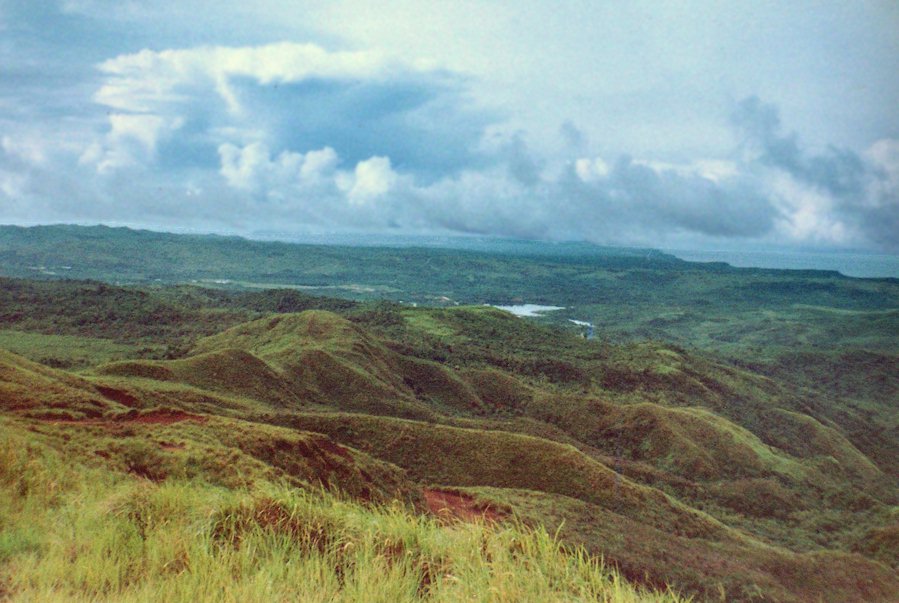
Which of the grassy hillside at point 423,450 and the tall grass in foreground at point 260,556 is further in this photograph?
the grassy hillside at point 423,450

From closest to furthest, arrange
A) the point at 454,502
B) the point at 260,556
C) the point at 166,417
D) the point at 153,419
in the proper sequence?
the point at 260,556, the point at 153,419, the point at 166,417, the point at 454,502

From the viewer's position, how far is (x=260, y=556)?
5.92 meters

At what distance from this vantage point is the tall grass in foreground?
513 cm

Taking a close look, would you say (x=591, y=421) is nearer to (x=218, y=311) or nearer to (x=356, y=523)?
(x=356, y=523)

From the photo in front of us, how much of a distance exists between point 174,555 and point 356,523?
1867 mm

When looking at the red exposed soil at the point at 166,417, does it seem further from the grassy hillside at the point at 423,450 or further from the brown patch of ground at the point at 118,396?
the brown patch of ground at the point at 118,396

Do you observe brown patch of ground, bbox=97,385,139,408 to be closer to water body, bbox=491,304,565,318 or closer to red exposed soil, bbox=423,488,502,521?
red exposed soil, bbox=423,488,502,521

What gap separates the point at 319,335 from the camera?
5753 cm

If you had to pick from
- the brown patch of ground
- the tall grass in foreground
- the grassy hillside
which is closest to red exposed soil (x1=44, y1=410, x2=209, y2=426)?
the grassy hillside

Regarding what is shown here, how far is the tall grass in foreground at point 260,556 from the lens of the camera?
5.13 metres

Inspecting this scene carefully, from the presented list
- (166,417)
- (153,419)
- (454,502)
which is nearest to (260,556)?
(454,502)

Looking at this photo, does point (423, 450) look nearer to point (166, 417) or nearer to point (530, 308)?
point (166, 417)

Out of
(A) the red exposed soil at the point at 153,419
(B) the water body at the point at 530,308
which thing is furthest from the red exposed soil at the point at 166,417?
(B) the water body at the point at 530,308

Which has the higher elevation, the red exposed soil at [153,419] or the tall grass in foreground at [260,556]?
the tall grass in foreground at [260,556]
